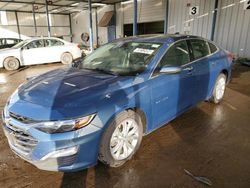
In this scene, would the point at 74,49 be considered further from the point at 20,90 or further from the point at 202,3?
the point at 20,90

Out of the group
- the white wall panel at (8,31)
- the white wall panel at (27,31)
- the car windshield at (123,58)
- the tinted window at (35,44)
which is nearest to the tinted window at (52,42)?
the tinted window at (35,44)

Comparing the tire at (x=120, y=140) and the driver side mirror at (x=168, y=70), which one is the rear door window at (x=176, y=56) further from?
the tire at (x=120, y=140)

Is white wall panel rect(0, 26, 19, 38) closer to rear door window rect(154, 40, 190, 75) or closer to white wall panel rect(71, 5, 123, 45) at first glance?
white wall panel rect(71, 5, 123, 45)

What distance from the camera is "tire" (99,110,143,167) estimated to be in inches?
89.7

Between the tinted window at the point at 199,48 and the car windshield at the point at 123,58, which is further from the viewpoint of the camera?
the tinted window at the point at 199,48

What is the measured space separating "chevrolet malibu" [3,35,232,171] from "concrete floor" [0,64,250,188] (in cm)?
23

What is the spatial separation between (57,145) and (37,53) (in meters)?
9.24

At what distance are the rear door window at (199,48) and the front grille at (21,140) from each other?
2.80 metres

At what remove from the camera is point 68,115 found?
2049 mm

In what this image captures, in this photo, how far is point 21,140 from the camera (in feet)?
7.20

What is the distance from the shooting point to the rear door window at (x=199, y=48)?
11.9ft

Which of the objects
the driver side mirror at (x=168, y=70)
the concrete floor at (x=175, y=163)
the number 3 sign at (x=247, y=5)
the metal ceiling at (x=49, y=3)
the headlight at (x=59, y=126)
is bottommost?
the concrete floor at (x=175, y=163)

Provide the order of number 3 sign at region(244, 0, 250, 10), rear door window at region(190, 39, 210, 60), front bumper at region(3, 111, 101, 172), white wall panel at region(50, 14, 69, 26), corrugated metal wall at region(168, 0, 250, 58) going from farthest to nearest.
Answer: white wall panel at region(50, 14, 69, 26), corrugated metal wall at region(168, 0, 250, 58), number 3 sign at region(244, 0, 250, 10), rear door window at region(190, 39, 210, 60), front bumper at region(3, 111, 101, 172)

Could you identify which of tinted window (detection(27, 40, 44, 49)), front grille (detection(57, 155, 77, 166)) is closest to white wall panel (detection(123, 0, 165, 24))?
tinted window (detection(27, 40, 44, 49))
